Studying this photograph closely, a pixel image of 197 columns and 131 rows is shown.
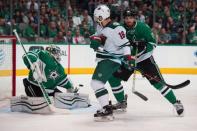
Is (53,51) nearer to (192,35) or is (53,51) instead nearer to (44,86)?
(44,86)

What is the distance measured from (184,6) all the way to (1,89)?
6282mm

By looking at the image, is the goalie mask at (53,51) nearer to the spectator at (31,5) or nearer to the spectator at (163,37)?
the spectator at (31,5)

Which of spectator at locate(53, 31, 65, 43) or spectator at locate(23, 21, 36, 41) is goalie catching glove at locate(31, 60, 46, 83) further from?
spectator at locate(53, 31, 65, 43)

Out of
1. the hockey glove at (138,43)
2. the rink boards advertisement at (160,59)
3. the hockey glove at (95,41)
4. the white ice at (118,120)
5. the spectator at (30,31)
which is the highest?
the hockey glove at (95,41)

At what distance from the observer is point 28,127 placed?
464cm

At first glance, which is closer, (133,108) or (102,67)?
(102,67)

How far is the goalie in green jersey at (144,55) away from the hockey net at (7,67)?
1.55 metres

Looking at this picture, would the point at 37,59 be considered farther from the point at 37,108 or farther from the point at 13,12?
the point at 13,12

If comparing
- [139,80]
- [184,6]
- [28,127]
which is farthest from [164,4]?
[28,127]

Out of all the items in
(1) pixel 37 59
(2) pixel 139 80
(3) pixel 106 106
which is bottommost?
(2) pixel 139 80

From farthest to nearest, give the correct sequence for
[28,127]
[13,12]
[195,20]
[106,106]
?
[195,20], [13,12], [106,106], [28,127]

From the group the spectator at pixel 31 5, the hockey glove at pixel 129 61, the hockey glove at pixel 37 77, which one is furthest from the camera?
the spectator at pixel 31 5

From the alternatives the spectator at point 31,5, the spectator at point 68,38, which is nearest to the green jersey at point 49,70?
the spectator at point 68,38

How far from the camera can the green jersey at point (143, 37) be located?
17.8 feet
